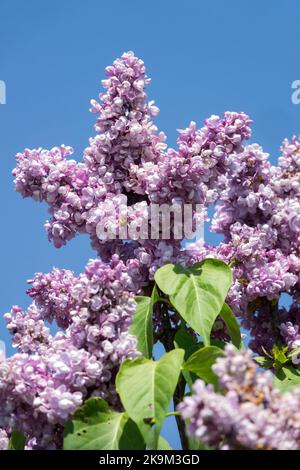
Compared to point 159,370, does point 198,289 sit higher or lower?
higher

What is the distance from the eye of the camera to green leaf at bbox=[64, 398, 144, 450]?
2.02m

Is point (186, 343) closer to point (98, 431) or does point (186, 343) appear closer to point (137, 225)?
point (137, 225)

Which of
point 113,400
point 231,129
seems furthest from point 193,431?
point 231,129

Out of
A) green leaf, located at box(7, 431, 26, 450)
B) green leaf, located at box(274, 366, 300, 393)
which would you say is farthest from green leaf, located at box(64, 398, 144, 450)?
green leaf, located at box(274, 366, 300, 393)

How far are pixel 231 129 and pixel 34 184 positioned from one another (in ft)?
2.27

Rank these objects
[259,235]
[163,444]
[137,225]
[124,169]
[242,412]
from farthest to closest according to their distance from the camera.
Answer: [124,169], [259,235], [137,225], [163,444], [242,412]

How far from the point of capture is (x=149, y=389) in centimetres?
204

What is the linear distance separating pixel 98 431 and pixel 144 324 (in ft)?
1.55

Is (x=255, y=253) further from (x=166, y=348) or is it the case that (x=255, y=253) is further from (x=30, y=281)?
(x=30, y=281)

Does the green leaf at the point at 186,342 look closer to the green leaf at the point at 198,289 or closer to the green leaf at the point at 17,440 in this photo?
the green leaf at the point at 198,289

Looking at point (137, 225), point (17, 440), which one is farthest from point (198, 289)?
point (17, 440)

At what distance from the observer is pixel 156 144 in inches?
115

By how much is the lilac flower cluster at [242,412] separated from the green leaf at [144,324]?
2.78 feet
